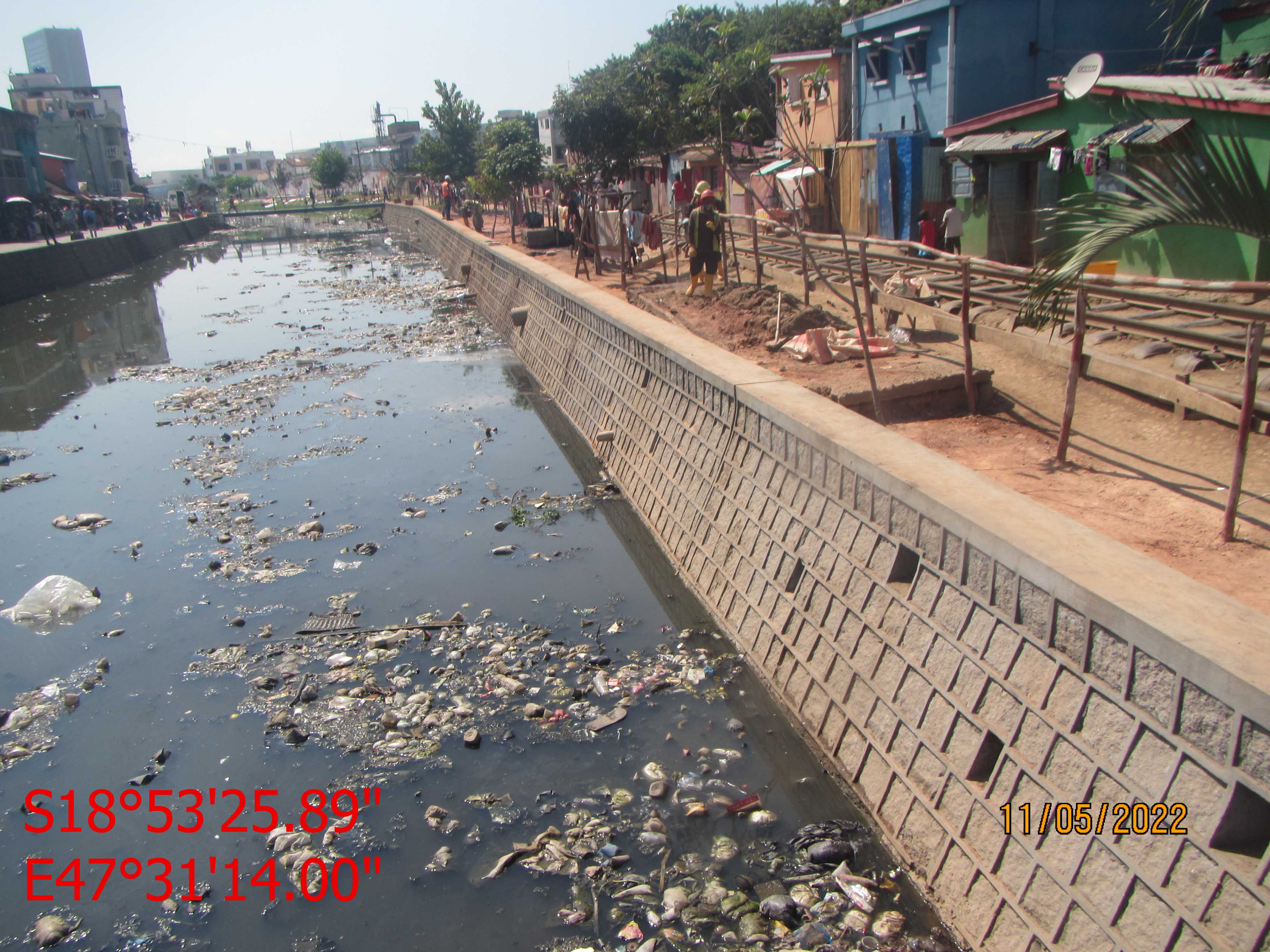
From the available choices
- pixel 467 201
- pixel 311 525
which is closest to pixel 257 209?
pixel 467 201

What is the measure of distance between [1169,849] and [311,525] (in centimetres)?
785

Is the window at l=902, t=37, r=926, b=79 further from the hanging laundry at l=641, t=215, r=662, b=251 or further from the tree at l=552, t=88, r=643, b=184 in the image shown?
the tree at l=552, t=88, r=643, b=184

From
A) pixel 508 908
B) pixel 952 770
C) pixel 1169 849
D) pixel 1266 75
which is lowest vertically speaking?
pixel 508 908

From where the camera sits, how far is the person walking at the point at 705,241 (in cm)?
1295

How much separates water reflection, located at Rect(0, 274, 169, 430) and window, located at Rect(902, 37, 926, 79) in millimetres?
17105

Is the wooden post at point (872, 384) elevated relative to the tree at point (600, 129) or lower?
lower

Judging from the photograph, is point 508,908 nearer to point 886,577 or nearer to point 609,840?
point 609,840

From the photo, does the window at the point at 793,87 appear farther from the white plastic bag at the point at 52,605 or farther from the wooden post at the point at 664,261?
the white plastic bag at the point at 52,605

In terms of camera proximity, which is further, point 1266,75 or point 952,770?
point 1266,75

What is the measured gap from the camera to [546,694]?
601 cm

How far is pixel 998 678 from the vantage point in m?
3.78

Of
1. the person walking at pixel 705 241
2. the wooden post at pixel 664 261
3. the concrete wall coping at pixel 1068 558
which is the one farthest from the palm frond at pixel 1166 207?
the wooden post at pixel 664 261

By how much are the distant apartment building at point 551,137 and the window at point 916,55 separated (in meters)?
31.9

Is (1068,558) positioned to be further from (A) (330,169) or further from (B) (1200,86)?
(A) (330,169)
